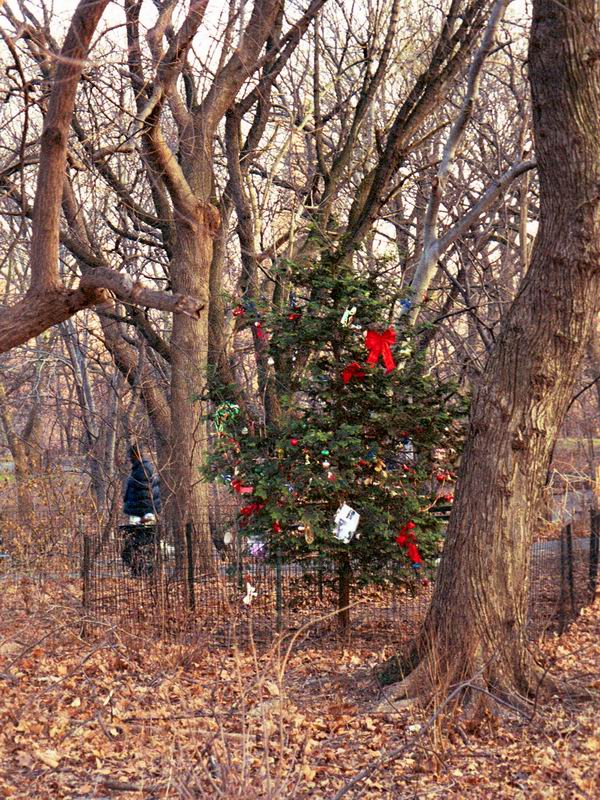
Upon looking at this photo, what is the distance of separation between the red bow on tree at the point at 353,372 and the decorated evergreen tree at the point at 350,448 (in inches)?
0.5

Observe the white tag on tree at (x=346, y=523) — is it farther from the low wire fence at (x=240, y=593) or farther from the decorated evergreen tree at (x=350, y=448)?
the low wire fence at (x=240, y=593)

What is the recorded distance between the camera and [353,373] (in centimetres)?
887

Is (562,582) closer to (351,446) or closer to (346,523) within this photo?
(346,523)

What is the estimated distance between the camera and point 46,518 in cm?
1341

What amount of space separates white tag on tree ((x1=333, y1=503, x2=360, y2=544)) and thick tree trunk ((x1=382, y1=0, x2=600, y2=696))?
62.9 inches

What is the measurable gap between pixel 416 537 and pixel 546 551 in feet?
10.7

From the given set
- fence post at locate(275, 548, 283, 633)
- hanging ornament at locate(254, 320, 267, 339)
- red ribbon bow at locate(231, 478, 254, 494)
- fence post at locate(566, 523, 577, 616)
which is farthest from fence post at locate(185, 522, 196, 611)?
fence post at locate(566, 523, 577, 616)

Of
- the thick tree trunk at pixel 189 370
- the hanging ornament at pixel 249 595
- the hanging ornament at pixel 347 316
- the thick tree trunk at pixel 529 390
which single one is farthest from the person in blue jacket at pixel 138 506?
the thick tree trunk at pixel 529 390

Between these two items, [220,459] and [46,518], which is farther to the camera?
[46,518]

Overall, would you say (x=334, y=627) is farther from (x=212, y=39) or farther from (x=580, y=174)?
(x=212, y=39)

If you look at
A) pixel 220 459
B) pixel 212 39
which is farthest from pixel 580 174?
pixel 212 39

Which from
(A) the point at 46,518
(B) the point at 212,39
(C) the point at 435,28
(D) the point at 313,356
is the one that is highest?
(C) the point at 435,28

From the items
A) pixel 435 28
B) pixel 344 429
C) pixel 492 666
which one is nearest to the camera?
pixel 492 666

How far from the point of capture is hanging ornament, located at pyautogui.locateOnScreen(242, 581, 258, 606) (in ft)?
28.5
